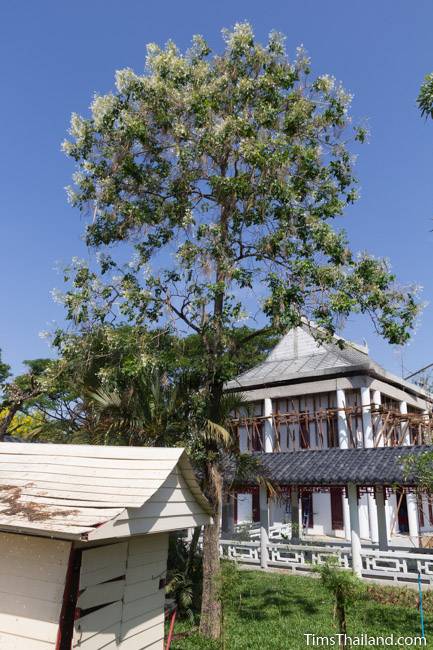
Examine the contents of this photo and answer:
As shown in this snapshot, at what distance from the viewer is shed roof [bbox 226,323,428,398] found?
22391 millimetres

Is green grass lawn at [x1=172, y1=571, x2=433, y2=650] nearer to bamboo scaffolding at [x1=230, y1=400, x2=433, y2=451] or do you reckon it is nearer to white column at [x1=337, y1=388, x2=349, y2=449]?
white column at [x1=337, y1=388, x2=349, y2=449]

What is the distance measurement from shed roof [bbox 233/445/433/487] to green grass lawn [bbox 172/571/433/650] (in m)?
2.93

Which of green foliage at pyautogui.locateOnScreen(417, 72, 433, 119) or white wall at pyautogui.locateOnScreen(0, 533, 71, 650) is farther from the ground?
green foliage at pyautogui.locateOnScreen(417, 72, 433, 119)

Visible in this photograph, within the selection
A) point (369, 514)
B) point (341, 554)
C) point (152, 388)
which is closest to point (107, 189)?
point (152, 388)

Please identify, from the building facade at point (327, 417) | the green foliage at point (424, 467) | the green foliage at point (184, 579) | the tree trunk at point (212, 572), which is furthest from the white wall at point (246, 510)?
the green foliage at point (424, 467)

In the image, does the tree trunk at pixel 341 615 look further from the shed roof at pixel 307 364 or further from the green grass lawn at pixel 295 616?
the shed roof at pixel 307 364

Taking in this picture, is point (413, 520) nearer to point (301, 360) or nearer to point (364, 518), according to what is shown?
point (364, 518)

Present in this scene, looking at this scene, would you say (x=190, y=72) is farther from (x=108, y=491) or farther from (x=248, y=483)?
(x=248, y=483)

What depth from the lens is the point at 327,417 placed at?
22.9 m

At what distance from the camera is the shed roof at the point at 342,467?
14.7 m

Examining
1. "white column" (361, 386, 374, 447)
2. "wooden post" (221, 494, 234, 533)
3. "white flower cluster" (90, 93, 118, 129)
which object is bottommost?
"wooden post" (221, 494, 234, 533)

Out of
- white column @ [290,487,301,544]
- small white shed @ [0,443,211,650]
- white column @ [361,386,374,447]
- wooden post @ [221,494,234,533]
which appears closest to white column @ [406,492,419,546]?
white column @ [361,386,374,447]

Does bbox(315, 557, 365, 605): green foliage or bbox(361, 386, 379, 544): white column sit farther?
bbox(361, 386, 379, 544): white column

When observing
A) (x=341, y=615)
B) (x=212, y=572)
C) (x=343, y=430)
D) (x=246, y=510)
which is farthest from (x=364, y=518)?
(x=341, y=615)
